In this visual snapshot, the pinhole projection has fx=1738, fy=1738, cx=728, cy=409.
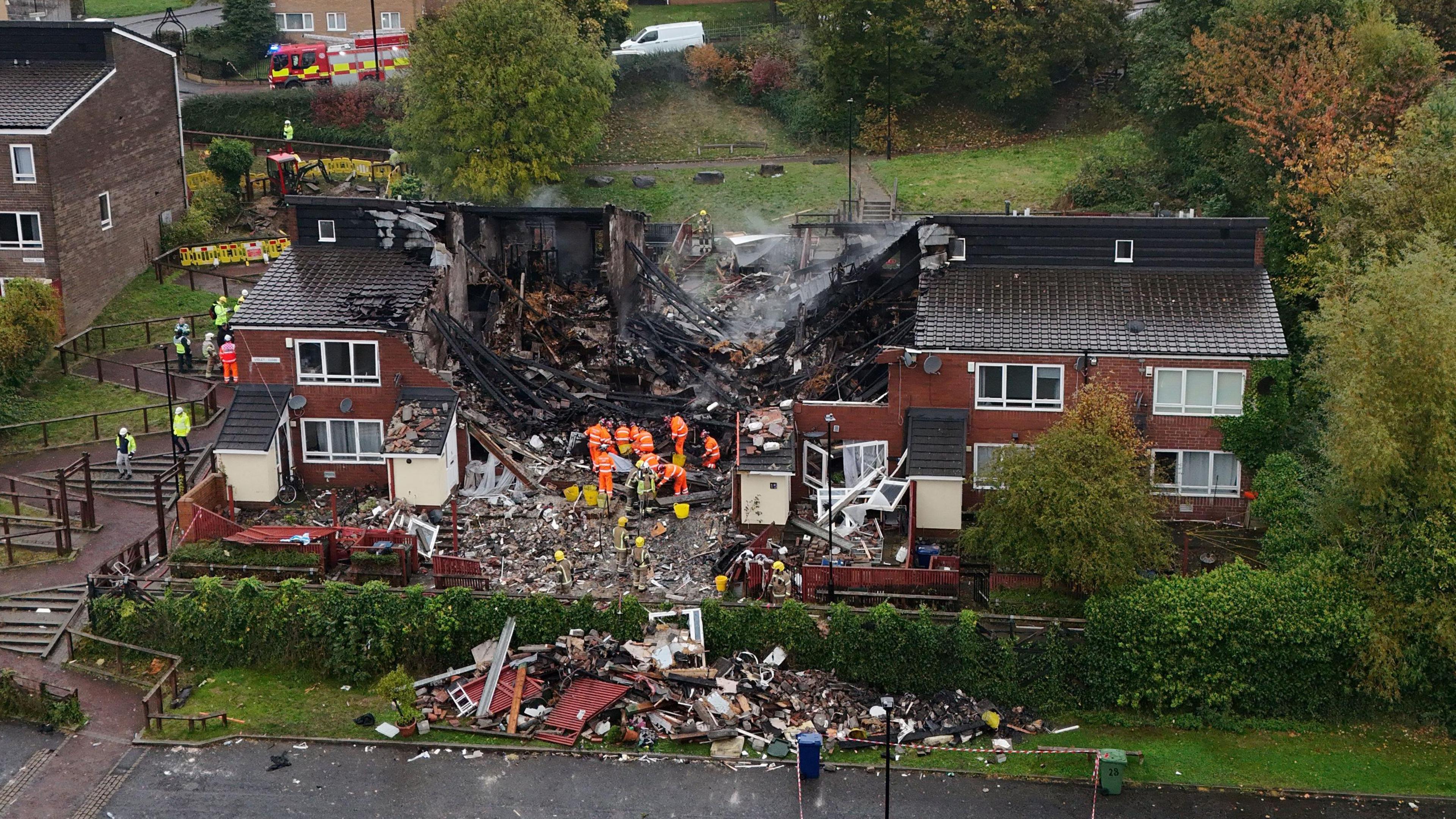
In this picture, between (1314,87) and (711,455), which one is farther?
(1314,87)

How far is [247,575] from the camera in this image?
138 feet

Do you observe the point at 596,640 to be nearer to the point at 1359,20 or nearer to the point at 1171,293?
the point at 1171,293

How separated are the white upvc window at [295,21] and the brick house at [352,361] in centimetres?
3723

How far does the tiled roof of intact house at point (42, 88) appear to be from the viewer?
56906mm

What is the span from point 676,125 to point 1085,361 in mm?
37277

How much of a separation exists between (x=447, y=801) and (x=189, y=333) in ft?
85.2

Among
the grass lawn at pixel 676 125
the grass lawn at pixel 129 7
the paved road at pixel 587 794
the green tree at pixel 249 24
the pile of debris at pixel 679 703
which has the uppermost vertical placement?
the grass lawn at pixel 129 7

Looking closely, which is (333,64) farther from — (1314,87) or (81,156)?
(1314,87)

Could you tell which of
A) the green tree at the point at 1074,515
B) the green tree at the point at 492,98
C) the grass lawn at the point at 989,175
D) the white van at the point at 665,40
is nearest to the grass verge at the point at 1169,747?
the green tree at the point at 1074,515

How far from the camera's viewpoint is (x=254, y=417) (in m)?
47.0

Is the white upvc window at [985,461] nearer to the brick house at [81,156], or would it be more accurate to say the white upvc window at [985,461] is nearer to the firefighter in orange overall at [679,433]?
the firefighter in orange overall at [679,433]

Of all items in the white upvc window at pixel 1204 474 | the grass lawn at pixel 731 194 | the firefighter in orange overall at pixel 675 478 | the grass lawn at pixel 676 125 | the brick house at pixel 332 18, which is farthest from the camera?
the brick house at pixel 332 18

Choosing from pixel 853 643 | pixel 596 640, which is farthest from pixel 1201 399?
pixel 596 640

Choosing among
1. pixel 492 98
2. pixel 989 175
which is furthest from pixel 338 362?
pixel 989 175
